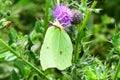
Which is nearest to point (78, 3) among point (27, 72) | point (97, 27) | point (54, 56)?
point (54, 56)

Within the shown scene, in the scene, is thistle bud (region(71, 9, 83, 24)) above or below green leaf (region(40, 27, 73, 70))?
above

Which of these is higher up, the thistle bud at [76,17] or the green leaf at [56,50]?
the thistle bud at [76,17]

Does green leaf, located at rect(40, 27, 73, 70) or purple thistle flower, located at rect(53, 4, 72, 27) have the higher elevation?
purple thistle flower, located at rect(53, 4, 72, 27)

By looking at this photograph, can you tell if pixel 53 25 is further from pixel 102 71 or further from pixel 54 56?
pixel 102 71

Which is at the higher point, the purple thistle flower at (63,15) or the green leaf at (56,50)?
the purple thistle flower at (63,15)
